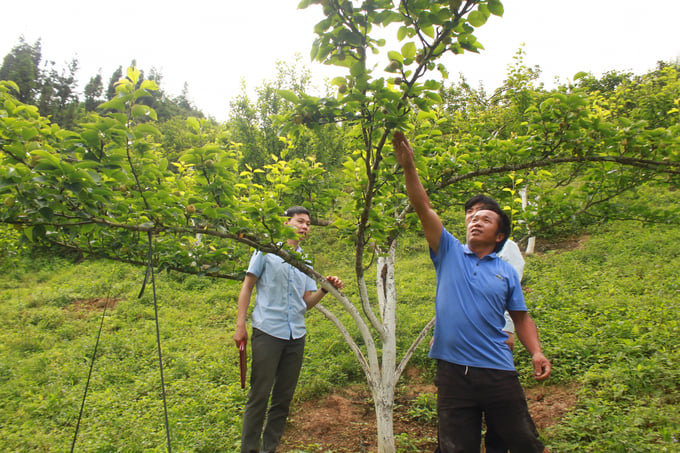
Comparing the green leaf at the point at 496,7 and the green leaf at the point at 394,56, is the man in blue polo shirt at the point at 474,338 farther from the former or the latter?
the green leaf at the point at 496,7

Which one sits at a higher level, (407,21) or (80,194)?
(407,21)

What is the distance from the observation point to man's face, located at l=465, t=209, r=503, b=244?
1989 mm

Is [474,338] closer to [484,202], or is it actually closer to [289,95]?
[484,202]

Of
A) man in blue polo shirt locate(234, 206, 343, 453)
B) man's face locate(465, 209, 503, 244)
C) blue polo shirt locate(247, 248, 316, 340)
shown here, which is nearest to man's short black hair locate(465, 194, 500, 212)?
man's face locate(465, 209, 503, 244)

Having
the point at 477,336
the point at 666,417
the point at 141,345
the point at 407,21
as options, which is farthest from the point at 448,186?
the point at 141,345

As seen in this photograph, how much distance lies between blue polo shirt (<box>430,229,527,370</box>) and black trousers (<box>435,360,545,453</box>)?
0.06 metres

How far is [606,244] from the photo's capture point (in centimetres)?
902

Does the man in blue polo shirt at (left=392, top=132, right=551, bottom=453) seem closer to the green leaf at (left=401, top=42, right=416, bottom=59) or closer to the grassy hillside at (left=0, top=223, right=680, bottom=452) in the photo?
the green leaf at (left=401, top=42, right=416, bottom=59)

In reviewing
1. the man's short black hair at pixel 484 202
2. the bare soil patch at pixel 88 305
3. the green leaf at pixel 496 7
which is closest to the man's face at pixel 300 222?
the man's short black hair at pixel 484 202

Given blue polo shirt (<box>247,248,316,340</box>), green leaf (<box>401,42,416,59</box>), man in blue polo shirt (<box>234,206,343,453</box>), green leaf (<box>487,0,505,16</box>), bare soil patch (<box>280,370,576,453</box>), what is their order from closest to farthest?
green leaf (<box>487,0,505,16</box>), green leaf (<box>401,42,416,59</box>), man in blue polo shirt (<box>234,206,343,453</box>), blue polo shirt (<box>247,248,316,340</box>), bare soil patch (<box>280,370,576,453</box>)

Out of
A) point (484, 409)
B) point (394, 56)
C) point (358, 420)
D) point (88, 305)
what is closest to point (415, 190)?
point (394, 56)

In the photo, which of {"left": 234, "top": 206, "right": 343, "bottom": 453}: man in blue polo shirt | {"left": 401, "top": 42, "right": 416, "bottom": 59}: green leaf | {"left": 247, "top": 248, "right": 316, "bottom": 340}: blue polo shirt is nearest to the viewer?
{"left": 401, "top": 42, "right": 416, "bottom": 59}: green leaf

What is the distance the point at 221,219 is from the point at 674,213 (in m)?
3.62

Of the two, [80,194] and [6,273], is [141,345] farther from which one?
[6,273]
